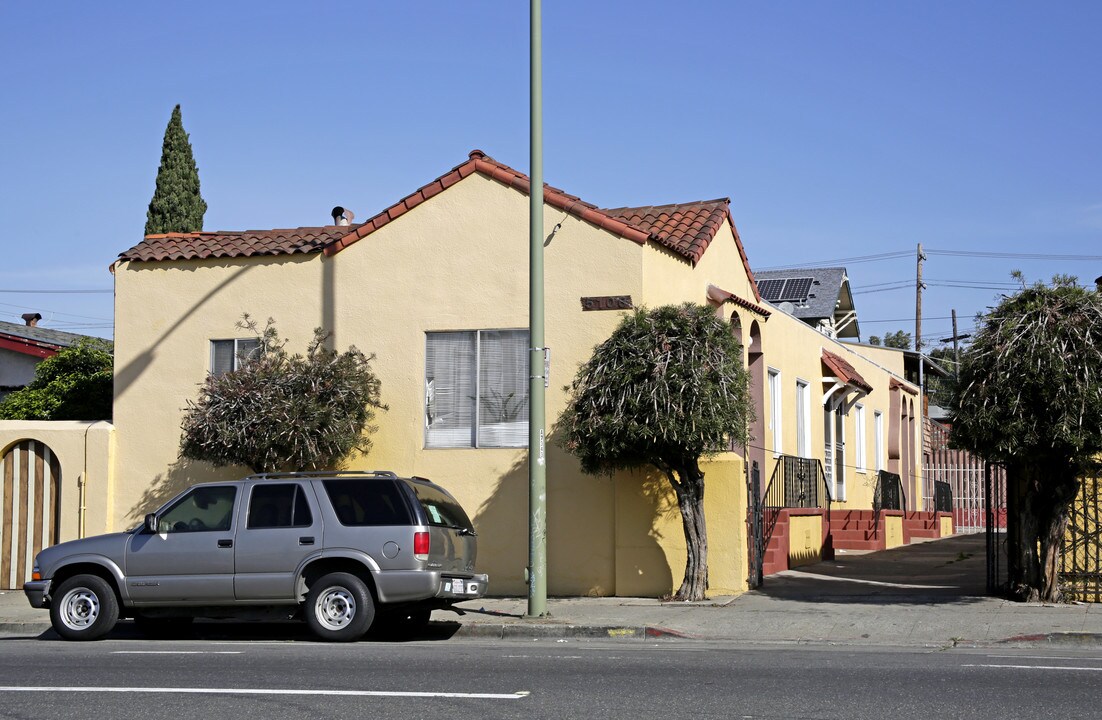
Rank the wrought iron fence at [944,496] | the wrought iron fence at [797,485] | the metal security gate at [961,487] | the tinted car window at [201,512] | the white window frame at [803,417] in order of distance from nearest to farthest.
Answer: the tinted car window at [201,512], the wrought iron fence at [797,485], the white window frame at [803,417], the wrought iron fence at [944,496], the metal security gate at [961,487]

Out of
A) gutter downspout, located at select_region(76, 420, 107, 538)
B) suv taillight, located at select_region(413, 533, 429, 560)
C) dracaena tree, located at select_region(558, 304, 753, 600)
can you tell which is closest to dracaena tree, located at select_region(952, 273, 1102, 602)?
dracaena tree, located at select_region(558, 304, 753, 600)

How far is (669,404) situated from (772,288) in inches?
887

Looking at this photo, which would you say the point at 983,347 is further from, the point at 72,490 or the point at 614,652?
the point at 72,490

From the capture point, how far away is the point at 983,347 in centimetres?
1411

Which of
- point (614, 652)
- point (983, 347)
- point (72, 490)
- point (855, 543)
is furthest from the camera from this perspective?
point (855, 543)

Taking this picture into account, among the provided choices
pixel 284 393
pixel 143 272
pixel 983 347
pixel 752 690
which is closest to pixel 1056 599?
pixel 983 347

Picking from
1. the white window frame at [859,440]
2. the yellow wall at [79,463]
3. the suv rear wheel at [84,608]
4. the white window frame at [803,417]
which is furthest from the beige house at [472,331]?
the white window frame at [859,440]

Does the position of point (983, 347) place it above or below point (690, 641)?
above

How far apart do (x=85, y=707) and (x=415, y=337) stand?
9.68 meters

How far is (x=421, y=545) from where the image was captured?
12.5 metres

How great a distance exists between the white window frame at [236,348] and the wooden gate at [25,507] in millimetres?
2809

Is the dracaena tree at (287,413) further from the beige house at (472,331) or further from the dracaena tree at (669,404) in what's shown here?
the dracaena tree at (669,404)

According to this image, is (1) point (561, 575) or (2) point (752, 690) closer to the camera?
(2) point (752, 690)

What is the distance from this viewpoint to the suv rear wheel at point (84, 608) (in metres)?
13.3
